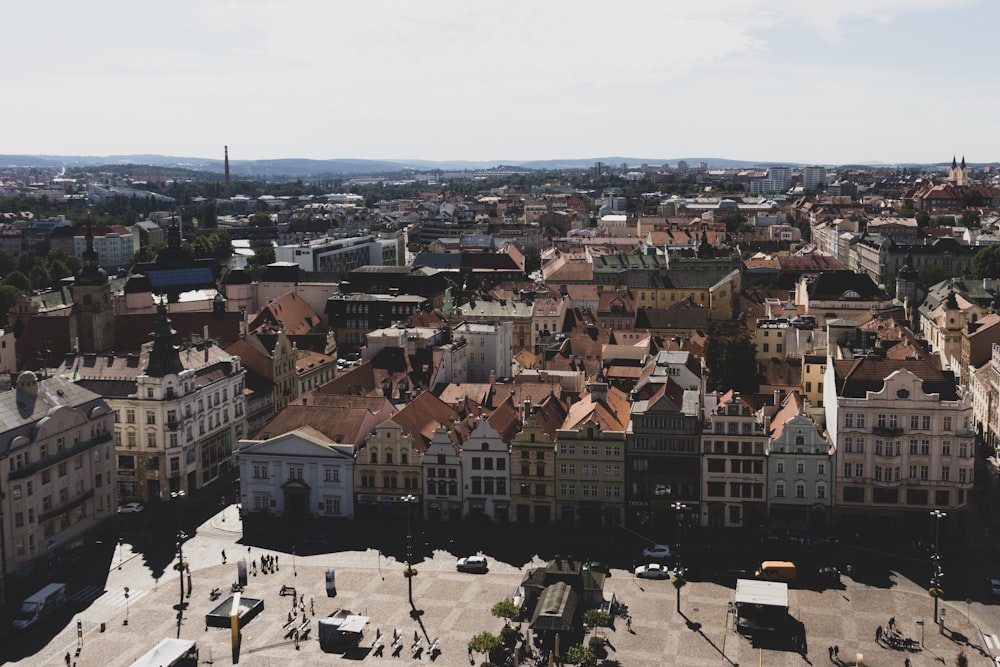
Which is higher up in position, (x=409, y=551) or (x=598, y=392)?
(x=598, y=392)

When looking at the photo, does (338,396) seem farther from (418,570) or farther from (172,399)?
(418,570)

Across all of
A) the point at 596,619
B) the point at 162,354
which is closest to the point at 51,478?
the point at 162,354

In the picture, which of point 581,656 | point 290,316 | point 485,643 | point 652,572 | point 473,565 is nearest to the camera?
point 581,656

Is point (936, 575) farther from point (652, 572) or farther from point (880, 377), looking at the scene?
point (880, 377)

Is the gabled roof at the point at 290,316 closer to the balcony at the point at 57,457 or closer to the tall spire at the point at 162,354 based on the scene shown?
the tall spire at the point at 162,354

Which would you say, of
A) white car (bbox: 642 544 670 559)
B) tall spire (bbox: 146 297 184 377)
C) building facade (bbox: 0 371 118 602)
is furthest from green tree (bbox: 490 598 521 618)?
tall spire (bbox: 146 297 184 377)

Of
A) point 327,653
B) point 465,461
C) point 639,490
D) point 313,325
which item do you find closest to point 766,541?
point 639,490

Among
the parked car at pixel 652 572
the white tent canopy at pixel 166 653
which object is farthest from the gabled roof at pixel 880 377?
the white tent canopy at pixel 166 653

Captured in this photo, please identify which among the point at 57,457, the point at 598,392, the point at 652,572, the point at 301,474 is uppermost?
the point at 598,392
